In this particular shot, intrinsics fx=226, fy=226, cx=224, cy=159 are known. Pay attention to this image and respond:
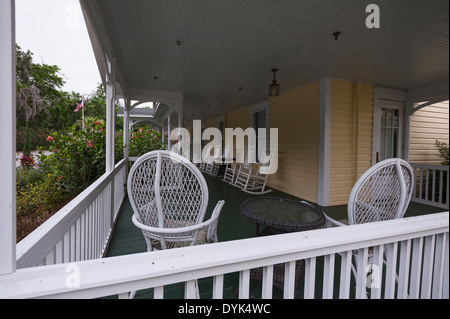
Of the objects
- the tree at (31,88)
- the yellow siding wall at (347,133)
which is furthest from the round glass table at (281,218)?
the yellow siding wall at (347,133)

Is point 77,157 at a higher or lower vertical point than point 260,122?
lower

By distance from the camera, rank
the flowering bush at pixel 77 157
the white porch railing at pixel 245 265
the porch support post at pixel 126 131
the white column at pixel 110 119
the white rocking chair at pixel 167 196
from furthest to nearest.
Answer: the porch support post at pixel 126 131 < the flowering bush at pixel 77 157 < the white column at pixel 110 119 < the white rocking chair at pixel 167 196 < the white porch railing at pixel 245 265

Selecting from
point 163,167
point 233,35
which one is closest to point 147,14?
point 233,35

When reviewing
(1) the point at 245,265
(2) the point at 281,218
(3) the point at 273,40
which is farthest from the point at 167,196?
(3) the point at 273,40

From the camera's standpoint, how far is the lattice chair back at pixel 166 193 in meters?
1.58

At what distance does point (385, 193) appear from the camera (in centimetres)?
179

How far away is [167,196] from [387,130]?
210 inches

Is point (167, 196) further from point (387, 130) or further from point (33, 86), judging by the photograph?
point (387, 130)

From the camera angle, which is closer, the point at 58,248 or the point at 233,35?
the point at 58,248

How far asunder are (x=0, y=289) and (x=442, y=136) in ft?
25.8

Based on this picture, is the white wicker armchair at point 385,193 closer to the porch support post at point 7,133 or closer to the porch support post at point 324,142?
the porch support post at point 7,133

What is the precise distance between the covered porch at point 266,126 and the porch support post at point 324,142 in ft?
0.08
